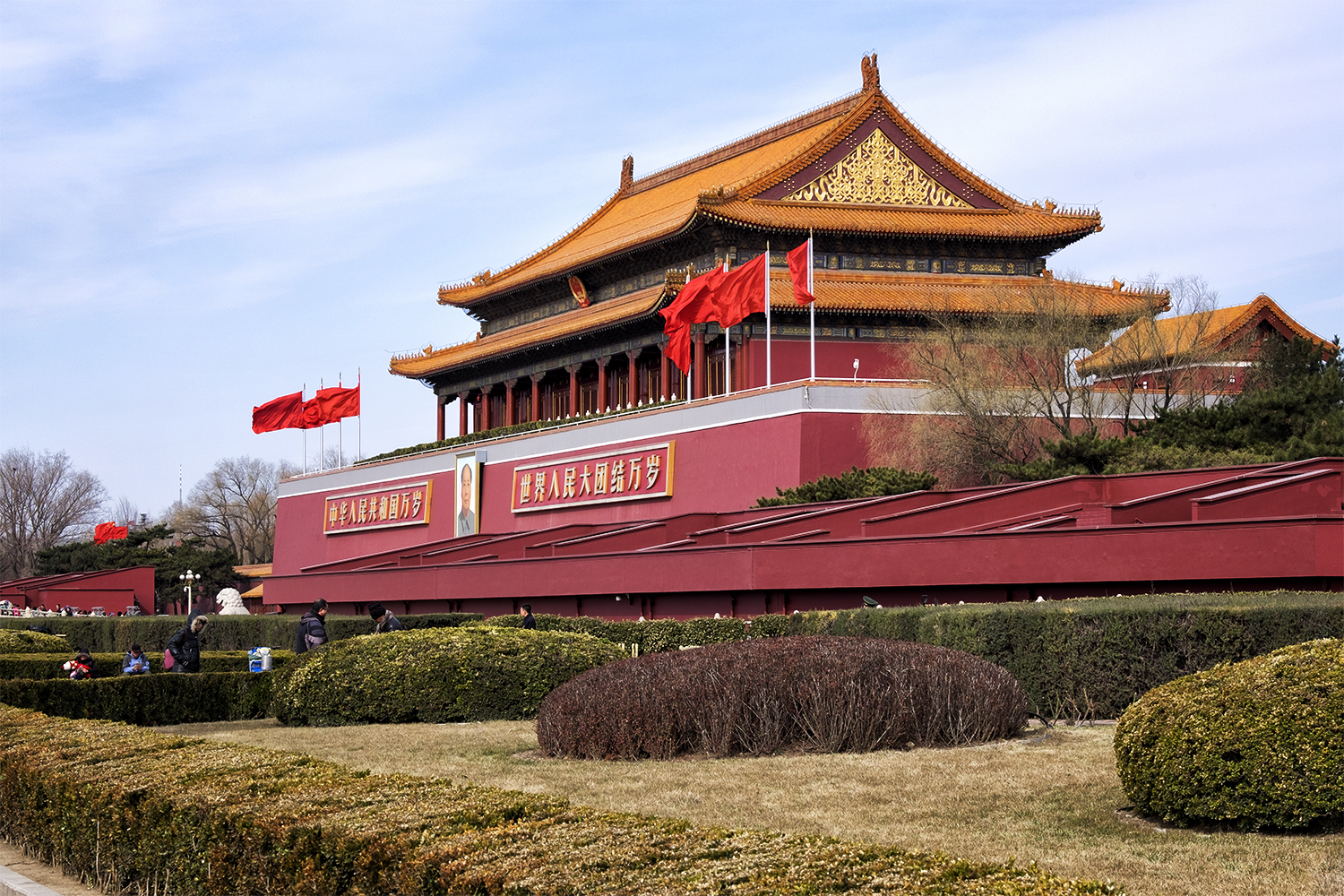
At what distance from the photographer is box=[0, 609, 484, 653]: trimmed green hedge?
23984 millimetres

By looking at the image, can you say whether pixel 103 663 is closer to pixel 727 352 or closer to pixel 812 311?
pixel 727 352

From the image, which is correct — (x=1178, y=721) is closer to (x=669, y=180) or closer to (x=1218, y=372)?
(x=1218, y=372)

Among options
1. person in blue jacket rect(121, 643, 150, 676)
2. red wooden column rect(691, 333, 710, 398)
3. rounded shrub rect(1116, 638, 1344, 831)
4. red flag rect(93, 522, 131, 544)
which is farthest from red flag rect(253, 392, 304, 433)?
rounded shrub rect(1116, 638, 1344, 831)

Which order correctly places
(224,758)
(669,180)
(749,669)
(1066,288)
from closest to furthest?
1. (224,758)
2. (749,669)
3. (1066,288)
4. (669,180)

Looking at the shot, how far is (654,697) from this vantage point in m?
11.1

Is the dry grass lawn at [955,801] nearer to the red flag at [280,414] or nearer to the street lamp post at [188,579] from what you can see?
the red flag at [280,414]

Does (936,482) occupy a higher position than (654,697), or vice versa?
(936,482)

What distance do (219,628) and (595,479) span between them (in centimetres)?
982

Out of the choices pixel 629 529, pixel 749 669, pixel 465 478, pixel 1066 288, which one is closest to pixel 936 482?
pixel 629 529

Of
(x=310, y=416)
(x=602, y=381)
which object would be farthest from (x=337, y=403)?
(x=602, y=381)

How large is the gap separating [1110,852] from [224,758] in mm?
5010

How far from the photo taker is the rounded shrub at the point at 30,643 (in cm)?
2745

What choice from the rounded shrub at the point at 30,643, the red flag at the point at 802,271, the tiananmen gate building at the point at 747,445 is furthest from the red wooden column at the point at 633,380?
the rounded shrub at the point at 30,643

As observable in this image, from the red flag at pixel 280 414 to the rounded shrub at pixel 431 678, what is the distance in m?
34.4
